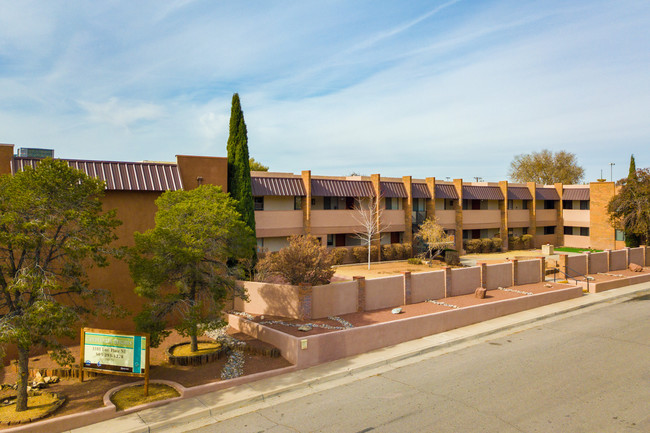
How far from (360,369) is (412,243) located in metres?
28.3

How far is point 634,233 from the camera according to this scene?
3903cm

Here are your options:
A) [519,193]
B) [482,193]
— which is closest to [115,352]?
[482,193]

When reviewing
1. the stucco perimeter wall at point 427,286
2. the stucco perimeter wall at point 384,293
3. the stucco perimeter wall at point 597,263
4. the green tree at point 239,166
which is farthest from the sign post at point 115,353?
the stucco perimeter wall at point 597,263

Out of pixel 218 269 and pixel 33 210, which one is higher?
pixel 33 210

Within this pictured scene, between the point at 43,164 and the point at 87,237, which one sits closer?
the point at 43,164

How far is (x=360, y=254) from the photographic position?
124ft

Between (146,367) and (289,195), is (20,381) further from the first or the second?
(289,195)

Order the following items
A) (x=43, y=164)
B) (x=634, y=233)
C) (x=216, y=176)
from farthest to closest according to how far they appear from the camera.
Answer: (x=634, y=233), (x=216, y=176), (x=43, y=164)

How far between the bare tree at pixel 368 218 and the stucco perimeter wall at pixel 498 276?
1258 centimetres

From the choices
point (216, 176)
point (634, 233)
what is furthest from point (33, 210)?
point (634, 233)

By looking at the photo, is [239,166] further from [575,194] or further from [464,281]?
[575,194]

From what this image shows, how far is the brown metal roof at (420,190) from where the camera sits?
137ft

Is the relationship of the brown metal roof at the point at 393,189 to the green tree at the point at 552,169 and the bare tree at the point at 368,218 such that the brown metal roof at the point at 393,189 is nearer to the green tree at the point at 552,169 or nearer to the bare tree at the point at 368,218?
the bare tree at the point at 368,218

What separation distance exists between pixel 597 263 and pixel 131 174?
32641mm
